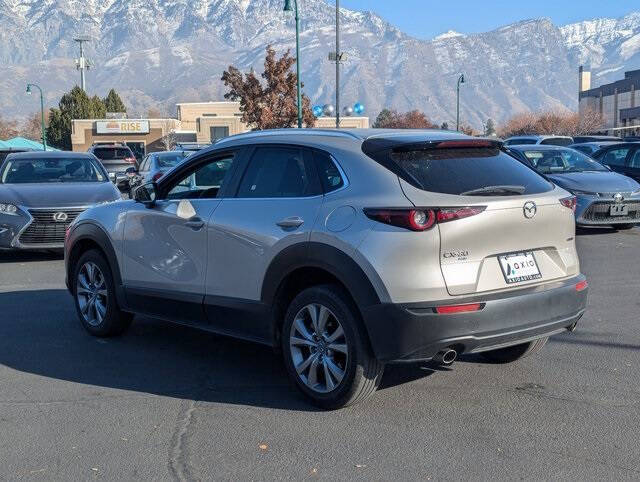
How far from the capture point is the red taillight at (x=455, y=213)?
4785 mm

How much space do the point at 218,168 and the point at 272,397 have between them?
1900mm

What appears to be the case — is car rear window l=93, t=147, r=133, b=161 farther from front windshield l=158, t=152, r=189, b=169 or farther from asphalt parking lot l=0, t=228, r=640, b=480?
asphalt parking lot l=0, t=228, r=640, b=480

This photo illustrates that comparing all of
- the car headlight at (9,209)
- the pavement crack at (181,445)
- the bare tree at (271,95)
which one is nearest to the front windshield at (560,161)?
the car headlight at (9,209)

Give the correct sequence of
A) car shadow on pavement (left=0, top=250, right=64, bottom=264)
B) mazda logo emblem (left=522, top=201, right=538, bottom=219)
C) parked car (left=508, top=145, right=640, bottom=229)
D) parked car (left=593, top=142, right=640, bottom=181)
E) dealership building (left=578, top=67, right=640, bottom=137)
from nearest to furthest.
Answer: mazda logo emblem (left=522, top=201, right=538, bottom=219)
car shadow on pavement (left=0, top=250, right=64, bottom=264)
parked car (left=508, top=145, right=640, bottom=229)
parked car (left=593, top=142, right=640, bottom=181)
dealership building (left=578, top=67, right=640, bottom=137)

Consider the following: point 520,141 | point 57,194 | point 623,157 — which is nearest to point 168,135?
point 520,141

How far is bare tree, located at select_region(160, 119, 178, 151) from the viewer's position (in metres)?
77.9

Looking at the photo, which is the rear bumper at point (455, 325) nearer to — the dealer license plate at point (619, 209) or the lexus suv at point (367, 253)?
the lexus suv at point (367, 253)

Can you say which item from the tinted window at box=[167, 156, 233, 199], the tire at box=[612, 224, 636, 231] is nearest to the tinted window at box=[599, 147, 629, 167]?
the tire at box=[612, 224, 636, 231]

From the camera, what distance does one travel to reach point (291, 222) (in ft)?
17.4

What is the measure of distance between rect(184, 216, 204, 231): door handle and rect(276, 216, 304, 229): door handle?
86 cm

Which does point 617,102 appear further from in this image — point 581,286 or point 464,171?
point 464,171

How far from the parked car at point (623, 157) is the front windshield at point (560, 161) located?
1654mm

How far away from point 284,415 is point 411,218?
151cm

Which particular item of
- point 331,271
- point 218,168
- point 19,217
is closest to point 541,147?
point 19,217
